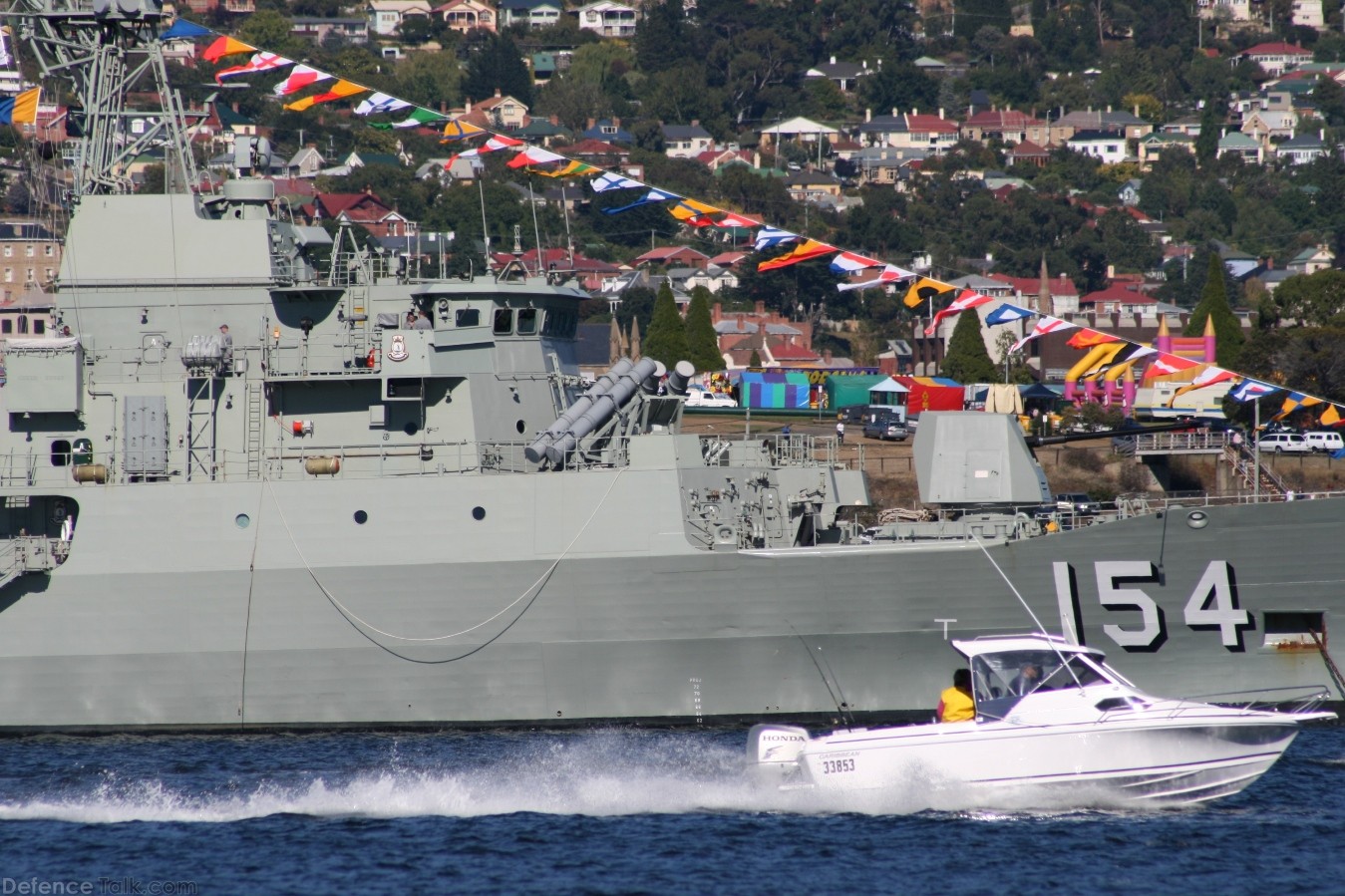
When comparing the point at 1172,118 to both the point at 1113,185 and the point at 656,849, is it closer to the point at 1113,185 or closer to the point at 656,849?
the point at 1113,185

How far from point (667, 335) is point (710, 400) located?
10.2m

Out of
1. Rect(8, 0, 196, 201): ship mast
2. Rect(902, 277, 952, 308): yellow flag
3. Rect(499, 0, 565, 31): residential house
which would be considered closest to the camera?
Rect(8, 0, 196, 201): ship mast

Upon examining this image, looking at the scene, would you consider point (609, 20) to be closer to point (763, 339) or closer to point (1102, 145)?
point (1102, 145)

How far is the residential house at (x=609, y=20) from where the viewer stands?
17850 cm

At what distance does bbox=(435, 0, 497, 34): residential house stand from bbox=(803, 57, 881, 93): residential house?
34.2 meters

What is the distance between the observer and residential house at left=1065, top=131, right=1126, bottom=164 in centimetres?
15225

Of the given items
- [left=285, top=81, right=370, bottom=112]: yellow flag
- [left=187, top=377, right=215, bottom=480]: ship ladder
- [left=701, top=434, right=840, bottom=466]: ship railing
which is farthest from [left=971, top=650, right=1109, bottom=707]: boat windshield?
[left=285, top=81, right=370, bottom=112]: yellow flag

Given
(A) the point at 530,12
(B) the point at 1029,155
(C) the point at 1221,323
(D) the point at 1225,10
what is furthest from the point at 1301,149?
(C) the point at 1221,323

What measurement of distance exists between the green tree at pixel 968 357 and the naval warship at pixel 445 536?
136 feet

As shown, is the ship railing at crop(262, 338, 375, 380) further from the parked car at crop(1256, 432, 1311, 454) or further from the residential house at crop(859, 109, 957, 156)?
the residential house at crop(859, 109, 957, 156)

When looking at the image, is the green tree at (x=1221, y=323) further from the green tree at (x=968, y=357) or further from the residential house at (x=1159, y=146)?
the residential house at (x=1159, y=146)

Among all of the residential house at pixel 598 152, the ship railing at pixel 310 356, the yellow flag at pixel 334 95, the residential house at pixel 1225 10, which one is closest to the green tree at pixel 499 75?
the residential house at pixel 598 152

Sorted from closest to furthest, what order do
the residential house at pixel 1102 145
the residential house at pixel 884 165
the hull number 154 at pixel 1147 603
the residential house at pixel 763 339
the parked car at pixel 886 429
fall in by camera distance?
the hull number 154 at pixel 1147 603 < the parked car at pixel 886 429 < the residential house at pixel 763 339 < the residential house at pixel 884 165 < the residential house at pixel 1102 145

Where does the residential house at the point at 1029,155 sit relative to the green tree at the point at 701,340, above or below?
above
